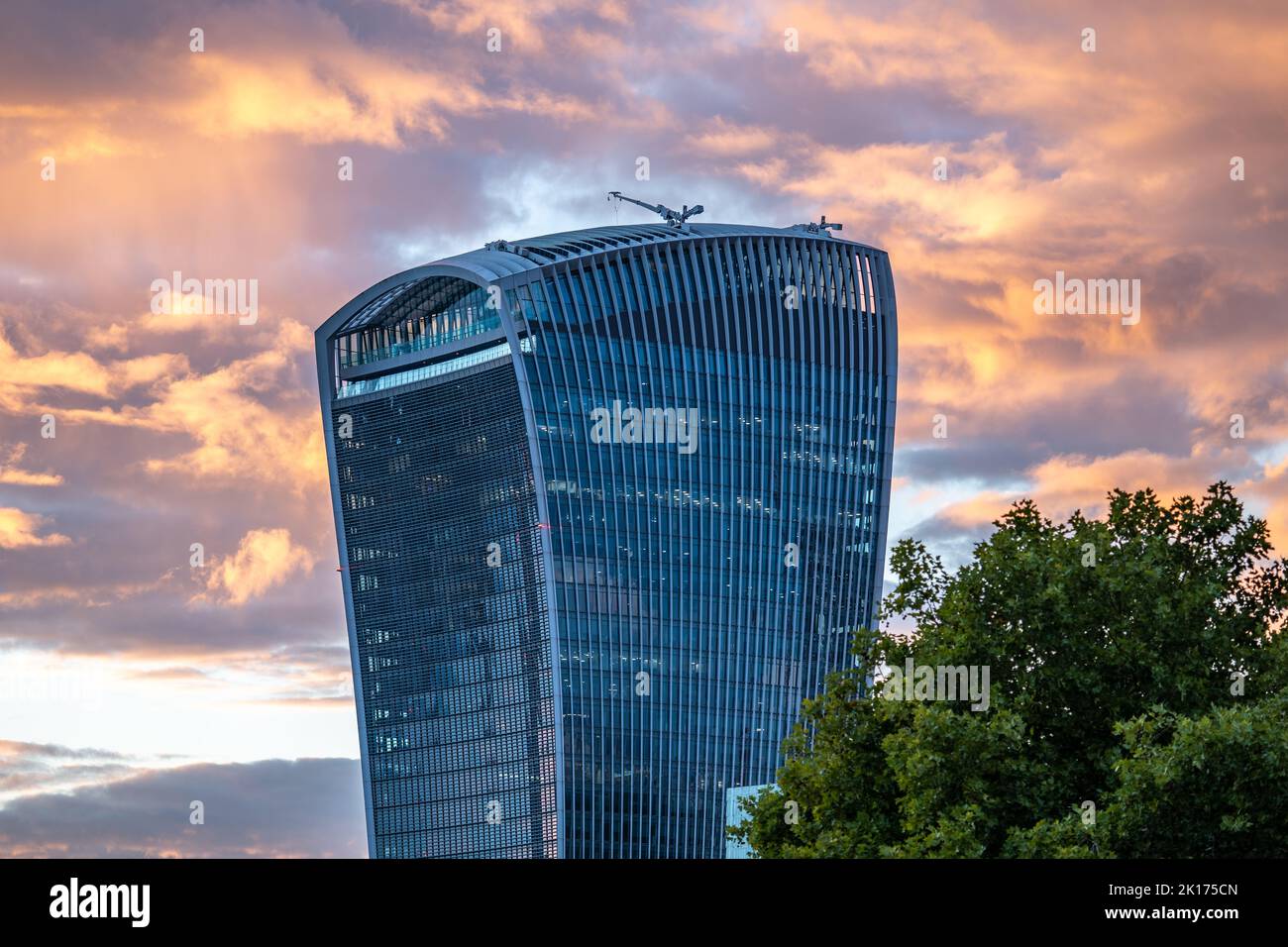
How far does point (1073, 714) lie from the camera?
167ft

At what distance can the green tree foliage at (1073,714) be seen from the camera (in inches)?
1754

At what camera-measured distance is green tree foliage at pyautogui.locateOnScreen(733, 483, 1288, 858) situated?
44562 millimetres

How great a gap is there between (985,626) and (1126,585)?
4.90m
